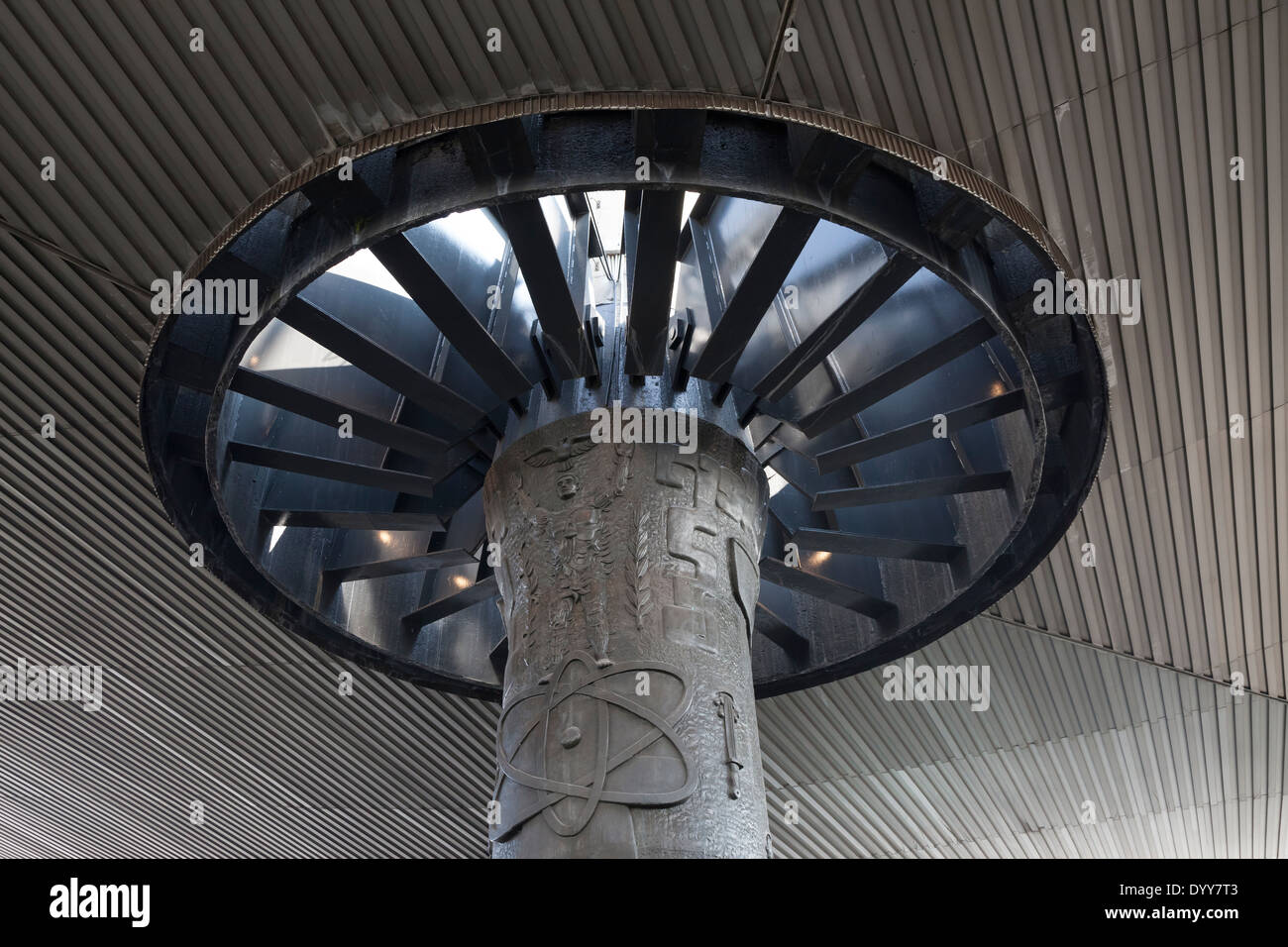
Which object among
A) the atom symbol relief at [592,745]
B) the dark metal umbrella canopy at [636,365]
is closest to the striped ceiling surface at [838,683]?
the dark metal umbrella canopy at [636,365]

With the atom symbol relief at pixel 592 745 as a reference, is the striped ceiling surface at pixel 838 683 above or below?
above

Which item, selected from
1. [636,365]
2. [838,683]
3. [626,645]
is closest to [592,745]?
[626,645]

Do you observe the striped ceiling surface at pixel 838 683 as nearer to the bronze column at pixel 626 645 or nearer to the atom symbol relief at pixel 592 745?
the bronze column at pixel 626 645

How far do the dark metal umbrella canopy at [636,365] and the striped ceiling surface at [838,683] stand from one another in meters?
0.31

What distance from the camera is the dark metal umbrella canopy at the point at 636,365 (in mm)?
6270

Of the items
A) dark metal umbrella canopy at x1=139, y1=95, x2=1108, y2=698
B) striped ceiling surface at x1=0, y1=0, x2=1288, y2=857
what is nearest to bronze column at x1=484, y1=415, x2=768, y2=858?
dark metal umbrella canopy at x1=139, y1=95, x2=1108, y2=698

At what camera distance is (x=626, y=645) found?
6383mm

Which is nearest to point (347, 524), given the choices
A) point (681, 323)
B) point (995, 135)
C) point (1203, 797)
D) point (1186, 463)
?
point (681, 323)

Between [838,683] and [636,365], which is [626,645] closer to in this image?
[636,365]

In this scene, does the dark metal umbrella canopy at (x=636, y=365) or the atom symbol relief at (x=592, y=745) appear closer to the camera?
the atom symbol relief at (x=592, y=745)

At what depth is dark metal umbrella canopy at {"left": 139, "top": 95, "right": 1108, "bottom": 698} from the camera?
627 cm

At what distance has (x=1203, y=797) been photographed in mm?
11492
